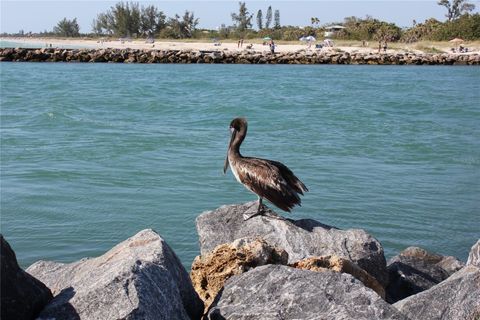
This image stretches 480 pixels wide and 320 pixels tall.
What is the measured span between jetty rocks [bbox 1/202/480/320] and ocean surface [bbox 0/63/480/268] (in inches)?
126

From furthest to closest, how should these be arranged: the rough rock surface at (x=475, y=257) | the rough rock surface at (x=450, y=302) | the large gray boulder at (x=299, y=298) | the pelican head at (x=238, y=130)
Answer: the pelican head at (x=238, y=130) < the rough rock surface at (x=475, y=257) < the rough rock surface at (x=450, y=302) < the large gray boulder at (x=299, y=298)

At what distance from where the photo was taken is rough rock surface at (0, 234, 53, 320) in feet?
13.1

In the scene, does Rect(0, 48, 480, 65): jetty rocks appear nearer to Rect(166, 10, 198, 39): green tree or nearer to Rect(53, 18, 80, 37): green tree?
Rect(166, 10, 198, 39): green tree

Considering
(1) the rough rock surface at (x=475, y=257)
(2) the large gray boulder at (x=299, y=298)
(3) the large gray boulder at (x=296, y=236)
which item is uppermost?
(2) the large gray boulder at (x=299, y=298)

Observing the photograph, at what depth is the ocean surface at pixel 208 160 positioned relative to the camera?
10.0 metres

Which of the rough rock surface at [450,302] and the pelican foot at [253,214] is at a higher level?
the pelican foot at [253,214]

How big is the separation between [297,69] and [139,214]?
4170cm

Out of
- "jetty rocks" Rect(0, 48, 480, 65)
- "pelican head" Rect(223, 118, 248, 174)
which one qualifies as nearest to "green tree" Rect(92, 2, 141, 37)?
"jetty rocks" Rect(0, 48, 480, 65)

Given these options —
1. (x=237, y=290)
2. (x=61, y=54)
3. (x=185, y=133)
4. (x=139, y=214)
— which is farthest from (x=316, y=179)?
(x=61, y=54)

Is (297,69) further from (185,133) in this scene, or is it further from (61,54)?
(185,133)

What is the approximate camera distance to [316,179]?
13172mm

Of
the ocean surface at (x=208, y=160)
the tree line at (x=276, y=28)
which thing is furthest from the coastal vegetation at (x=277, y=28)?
the ocean surface at (x=208, y=160)

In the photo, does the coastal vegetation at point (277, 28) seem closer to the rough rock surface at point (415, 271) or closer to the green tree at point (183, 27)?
the green tree at point (183, 27)

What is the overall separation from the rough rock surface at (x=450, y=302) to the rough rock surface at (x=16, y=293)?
2.54m
